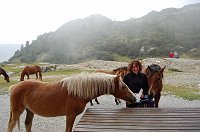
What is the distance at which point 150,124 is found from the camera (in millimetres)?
3387

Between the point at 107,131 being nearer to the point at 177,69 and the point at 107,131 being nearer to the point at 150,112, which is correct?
the point at 150,112

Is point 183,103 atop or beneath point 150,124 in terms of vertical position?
beneath

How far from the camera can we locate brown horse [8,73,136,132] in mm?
4566

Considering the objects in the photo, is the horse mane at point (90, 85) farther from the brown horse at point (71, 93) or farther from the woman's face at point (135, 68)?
the woman's face at point (135, 68)

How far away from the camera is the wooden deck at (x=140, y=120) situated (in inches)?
127

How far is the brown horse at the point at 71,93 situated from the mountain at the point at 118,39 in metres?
51.5

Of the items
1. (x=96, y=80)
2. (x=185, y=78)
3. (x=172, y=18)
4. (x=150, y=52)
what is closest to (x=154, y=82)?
(x=96, y=80)

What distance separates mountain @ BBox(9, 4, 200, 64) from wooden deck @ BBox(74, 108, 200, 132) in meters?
52.5

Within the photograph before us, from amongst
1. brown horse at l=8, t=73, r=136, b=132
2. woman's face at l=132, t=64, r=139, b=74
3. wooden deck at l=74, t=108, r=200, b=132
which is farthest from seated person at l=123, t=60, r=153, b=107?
wooden deck at l=74, t=108, r=200, b=132

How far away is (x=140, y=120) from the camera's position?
360 centimetres

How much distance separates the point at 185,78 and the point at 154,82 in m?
17.7

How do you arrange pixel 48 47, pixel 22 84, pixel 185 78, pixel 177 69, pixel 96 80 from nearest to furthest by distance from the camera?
1. pixel 96 80
2. pixel 22 84
3. pixel 185 78
4. pixel 177 69
5. pixel 48 47

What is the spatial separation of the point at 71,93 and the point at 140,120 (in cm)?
152

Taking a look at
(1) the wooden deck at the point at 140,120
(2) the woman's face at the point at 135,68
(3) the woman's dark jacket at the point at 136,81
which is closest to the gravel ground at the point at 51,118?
(3) the woman's dark jacket at the point at 136,81
